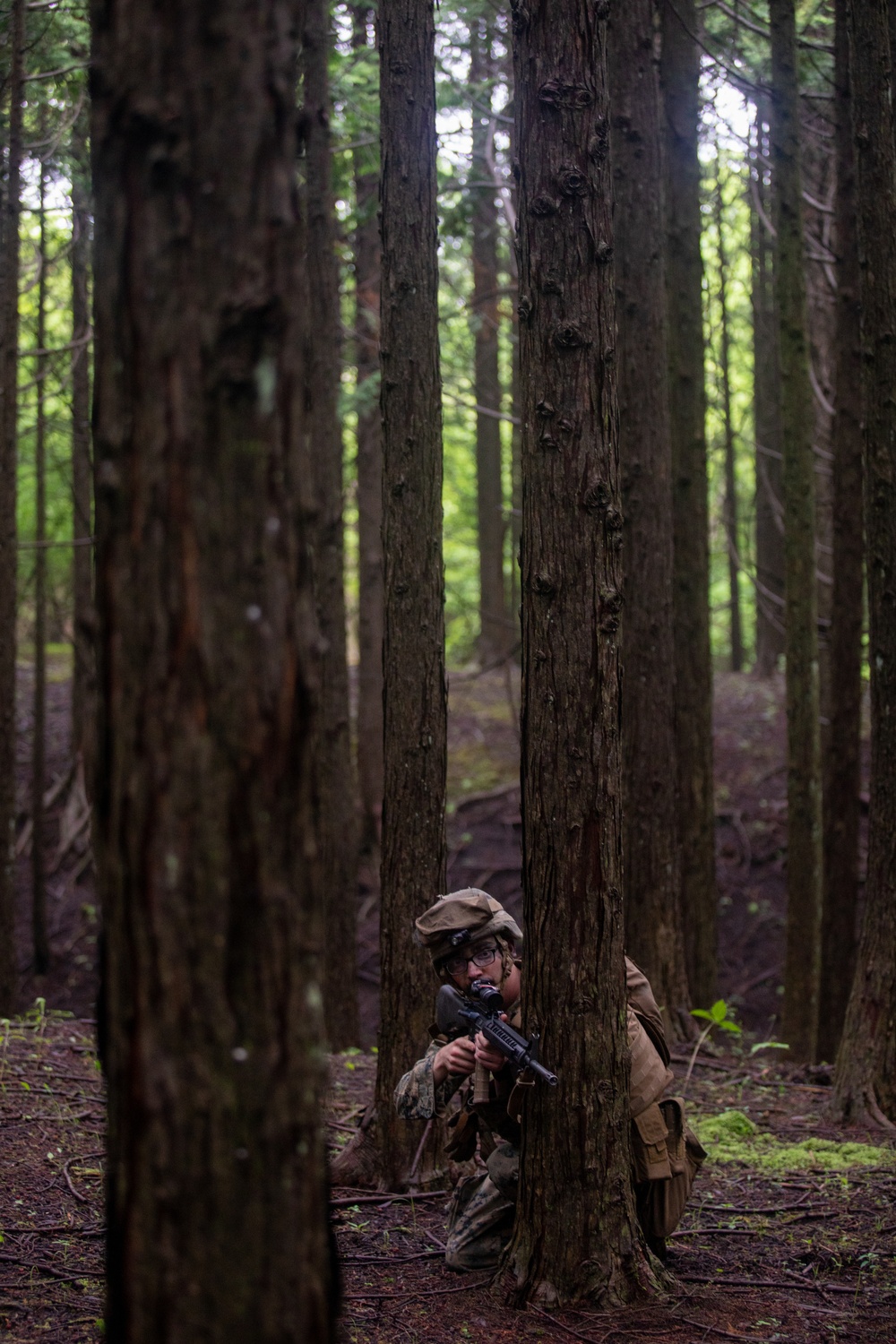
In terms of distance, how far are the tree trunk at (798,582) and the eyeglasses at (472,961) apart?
5944 millimetres

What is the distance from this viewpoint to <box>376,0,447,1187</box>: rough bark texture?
18.0 feet

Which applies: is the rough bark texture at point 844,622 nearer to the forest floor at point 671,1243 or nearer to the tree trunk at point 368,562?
the forest floor at point 671,1243

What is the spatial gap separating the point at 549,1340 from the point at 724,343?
17.5m

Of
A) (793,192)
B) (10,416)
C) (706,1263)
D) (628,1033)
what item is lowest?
(706,1263)

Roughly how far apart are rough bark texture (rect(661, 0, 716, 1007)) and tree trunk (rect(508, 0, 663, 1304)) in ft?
18.7

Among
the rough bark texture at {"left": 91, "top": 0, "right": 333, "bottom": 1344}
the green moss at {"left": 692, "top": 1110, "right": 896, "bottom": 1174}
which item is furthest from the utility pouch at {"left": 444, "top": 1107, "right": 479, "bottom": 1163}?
the rough bark texture at {"left": 91, "top": 0, "right": 333, "bottom": 1344}

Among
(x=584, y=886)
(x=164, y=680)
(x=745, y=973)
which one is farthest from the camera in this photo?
(x=745, y=973)

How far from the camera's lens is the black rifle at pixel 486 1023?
3838mm

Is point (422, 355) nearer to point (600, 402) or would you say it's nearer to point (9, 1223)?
point (600, 402)

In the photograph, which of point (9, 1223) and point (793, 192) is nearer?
point (9, 1223)

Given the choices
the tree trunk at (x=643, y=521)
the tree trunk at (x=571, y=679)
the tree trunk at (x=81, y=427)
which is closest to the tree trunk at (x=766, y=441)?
the tree trunk at (x=643, y=521)

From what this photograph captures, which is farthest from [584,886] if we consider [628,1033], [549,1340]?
[549,1340]

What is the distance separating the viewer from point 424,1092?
→ 423cm

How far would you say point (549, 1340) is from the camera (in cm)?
367
